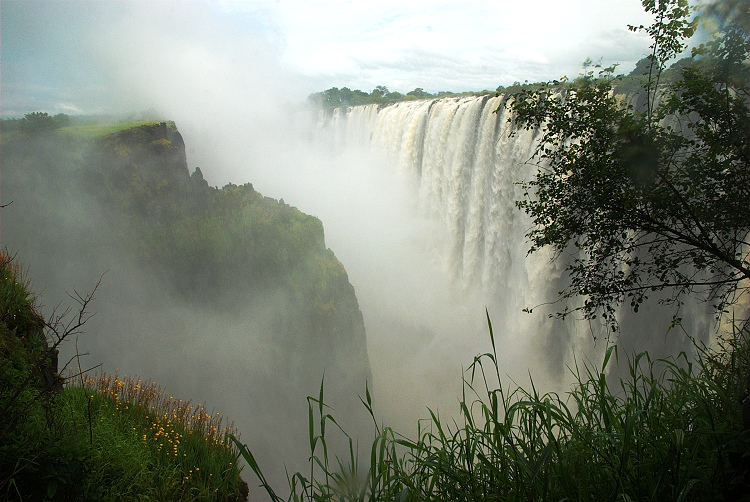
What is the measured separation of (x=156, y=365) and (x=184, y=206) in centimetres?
675

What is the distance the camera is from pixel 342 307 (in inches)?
788

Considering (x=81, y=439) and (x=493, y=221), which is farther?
(x=493, y=221)

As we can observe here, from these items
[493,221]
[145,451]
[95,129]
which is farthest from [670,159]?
[95,129]

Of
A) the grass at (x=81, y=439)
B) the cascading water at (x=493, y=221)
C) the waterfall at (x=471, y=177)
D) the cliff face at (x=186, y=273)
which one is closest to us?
the grass at (x=81, y=439)

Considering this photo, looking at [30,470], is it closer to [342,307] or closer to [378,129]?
[342,307]

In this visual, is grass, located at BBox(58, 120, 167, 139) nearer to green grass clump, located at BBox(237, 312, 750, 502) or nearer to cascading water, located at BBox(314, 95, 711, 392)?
cascading water, located at BBox(314, 95, 711, 392)

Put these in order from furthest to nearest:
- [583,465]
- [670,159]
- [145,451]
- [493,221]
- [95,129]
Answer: [493,221] → [95,129] → [145,451] → [670,159] → [583,465]

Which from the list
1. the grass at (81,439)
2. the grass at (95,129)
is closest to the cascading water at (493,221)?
the grass at (81,439)

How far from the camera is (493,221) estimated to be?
758 inches

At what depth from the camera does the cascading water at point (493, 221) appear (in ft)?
46.4

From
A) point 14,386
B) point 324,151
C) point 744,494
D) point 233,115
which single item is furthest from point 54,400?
point 233,115

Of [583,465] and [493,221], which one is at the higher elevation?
Result: [583,465]

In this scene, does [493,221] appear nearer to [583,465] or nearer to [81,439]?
[81,439]

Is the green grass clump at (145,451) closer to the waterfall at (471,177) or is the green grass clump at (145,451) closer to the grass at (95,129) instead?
the waterfall at (471,177)
